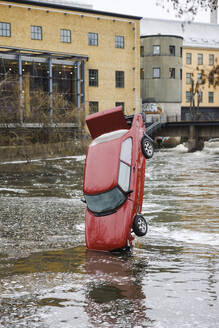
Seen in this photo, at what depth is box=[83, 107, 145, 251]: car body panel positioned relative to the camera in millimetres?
9641

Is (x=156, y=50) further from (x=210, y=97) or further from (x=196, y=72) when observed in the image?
(x=210, y=97)

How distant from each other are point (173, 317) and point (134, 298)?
3.09ft

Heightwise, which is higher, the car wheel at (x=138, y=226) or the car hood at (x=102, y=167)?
the car hood at (x=102, y=167)

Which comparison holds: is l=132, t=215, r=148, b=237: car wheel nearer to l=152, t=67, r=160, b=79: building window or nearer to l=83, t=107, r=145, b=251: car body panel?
l=83, t=107, r=145, b=251: car body panel

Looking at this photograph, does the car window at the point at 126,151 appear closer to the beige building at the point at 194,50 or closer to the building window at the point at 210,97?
the beige building at the point at 194,50

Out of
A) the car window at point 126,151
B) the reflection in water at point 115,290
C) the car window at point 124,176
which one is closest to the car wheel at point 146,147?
the car window at point 126,151

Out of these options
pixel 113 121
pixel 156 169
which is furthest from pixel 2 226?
pixel 156 169

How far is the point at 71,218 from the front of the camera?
48.2 ft

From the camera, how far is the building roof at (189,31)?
78.0 m

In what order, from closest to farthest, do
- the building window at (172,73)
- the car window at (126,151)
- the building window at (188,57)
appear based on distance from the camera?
the car window at (126,151) → the building window at (172,73) → the building window at (188,57)

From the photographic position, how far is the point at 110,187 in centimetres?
973

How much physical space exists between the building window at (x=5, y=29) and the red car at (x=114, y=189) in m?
39.1

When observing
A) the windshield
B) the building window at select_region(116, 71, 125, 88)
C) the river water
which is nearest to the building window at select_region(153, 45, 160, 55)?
the building window at select_region(116, 71, 125, 88)

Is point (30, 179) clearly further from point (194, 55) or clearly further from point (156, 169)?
point (194, 55)
